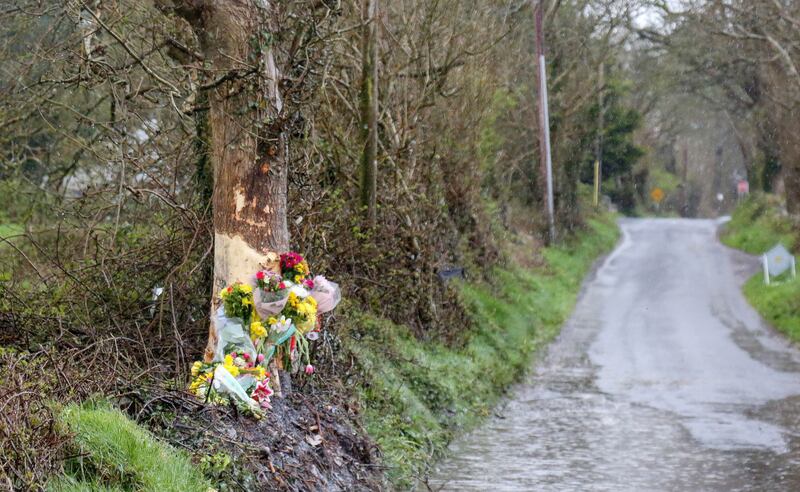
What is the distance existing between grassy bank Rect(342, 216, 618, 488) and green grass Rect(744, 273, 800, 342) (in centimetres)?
509

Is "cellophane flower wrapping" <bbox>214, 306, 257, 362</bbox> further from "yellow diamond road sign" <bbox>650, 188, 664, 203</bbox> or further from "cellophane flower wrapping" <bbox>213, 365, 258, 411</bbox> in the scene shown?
"yellow diamond road sign" <bbox>650, 188, 664, 203</bbox>

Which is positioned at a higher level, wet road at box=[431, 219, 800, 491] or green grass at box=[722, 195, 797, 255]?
green grass at box=[722, 195, 797, 255]

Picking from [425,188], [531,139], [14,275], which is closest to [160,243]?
[14,275]

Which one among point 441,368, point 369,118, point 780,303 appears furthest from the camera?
point 780,303

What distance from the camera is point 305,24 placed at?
10.9m

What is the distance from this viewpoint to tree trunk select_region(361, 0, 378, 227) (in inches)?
652

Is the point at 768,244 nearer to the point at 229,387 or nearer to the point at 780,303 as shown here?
the point at 780,303

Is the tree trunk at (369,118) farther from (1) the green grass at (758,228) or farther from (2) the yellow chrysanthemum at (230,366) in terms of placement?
(1) the green grass at (758,228)

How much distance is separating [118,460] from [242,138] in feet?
12.9

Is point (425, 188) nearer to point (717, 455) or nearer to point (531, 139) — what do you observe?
point (717, 455)

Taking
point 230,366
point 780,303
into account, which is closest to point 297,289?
point 230,366

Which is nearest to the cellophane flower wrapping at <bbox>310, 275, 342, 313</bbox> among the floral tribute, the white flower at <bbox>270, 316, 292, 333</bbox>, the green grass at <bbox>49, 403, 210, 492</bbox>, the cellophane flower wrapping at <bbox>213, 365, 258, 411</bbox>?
the floral tribute

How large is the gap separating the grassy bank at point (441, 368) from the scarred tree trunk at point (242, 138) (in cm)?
260

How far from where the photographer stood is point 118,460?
6855mm
